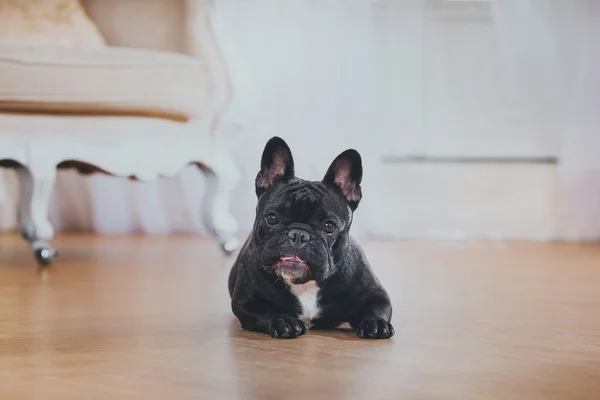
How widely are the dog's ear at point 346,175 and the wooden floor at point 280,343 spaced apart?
20 cm

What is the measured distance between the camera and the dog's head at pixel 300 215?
1093 millimetres

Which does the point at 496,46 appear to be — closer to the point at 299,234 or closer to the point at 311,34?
the point at 311,34

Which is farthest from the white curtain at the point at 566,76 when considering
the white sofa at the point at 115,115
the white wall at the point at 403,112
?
the white sofa at the point at 115,115

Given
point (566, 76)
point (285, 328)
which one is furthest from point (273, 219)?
point (566, 76)

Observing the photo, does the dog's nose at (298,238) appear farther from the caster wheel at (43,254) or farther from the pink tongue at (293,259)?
the caster wheel at (43,254)

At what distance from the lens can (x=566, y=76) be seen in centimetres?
344

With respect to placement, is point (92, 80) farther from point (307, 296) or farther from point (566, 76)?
point (566, 76)

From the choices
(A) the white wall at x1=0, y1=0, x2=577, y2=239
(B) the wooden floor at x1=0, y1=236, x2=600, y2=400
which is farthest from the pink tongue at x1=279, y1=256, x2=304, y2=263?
(A) the white wall at x1=0, y1=0, x2=577, y2=239

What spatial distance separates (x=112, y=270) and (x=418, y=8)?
181 cm

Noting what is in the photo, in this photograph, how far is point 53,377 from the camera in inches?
35.4

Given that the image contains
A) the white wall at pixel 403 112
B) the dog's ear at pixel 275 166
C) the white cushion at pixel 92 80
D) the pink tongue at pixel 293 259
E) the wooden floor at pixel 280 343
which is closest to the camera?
the wooden floor at pixel 280 343

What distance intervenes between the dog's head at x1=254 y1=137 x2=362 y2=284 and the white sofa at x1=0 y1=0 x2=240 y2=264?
1.05 metres

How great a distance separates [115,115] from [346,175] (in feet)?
3.84

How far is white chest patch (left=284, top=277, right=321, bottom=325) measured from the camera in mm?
1145
